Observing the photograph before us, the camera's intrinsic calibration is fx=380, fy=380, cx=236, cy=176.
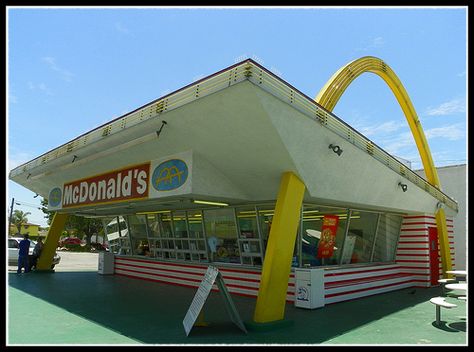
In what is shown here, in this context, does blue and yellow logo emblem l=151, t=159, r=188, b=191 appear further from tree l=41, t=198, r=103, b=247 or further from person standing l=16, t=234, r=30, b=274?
tree l=41, t=198, r=103, b=247

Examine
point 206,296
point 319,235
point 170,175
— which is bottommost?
point 206,296

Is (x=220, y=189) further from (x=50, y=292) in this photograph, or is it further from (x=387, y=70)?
(x=387, y=70)

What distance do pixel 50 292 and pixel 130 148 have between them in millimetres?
5715

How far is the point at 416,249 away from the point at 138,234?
11958mm

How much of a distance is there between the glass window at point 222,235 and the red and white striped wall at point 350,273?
0.42m

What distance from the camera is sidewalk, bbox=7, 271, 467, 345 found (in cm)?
702

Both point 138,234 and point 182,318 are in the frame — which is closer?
point 182,318

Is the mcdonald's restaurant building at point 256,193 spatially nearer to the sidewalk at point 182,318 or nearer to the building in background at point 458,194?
the sidewalk at point 182,318

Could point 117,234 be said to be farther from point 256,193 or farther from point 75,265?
point 256,193

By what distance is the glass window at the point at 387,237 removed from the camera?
14.4 m

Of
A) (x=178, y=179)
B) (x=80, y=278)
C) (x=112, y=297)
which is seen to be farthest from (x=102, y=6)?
(x=80, y=278)

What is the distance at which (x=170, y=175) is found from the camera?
9.92 metres

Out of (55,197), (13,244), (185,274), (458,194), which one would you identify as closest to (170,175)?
(185,274)

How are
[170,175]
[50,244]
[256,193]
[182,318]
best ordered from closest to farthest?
[182,318] → [170,175] → [256,193] → [50,244]
